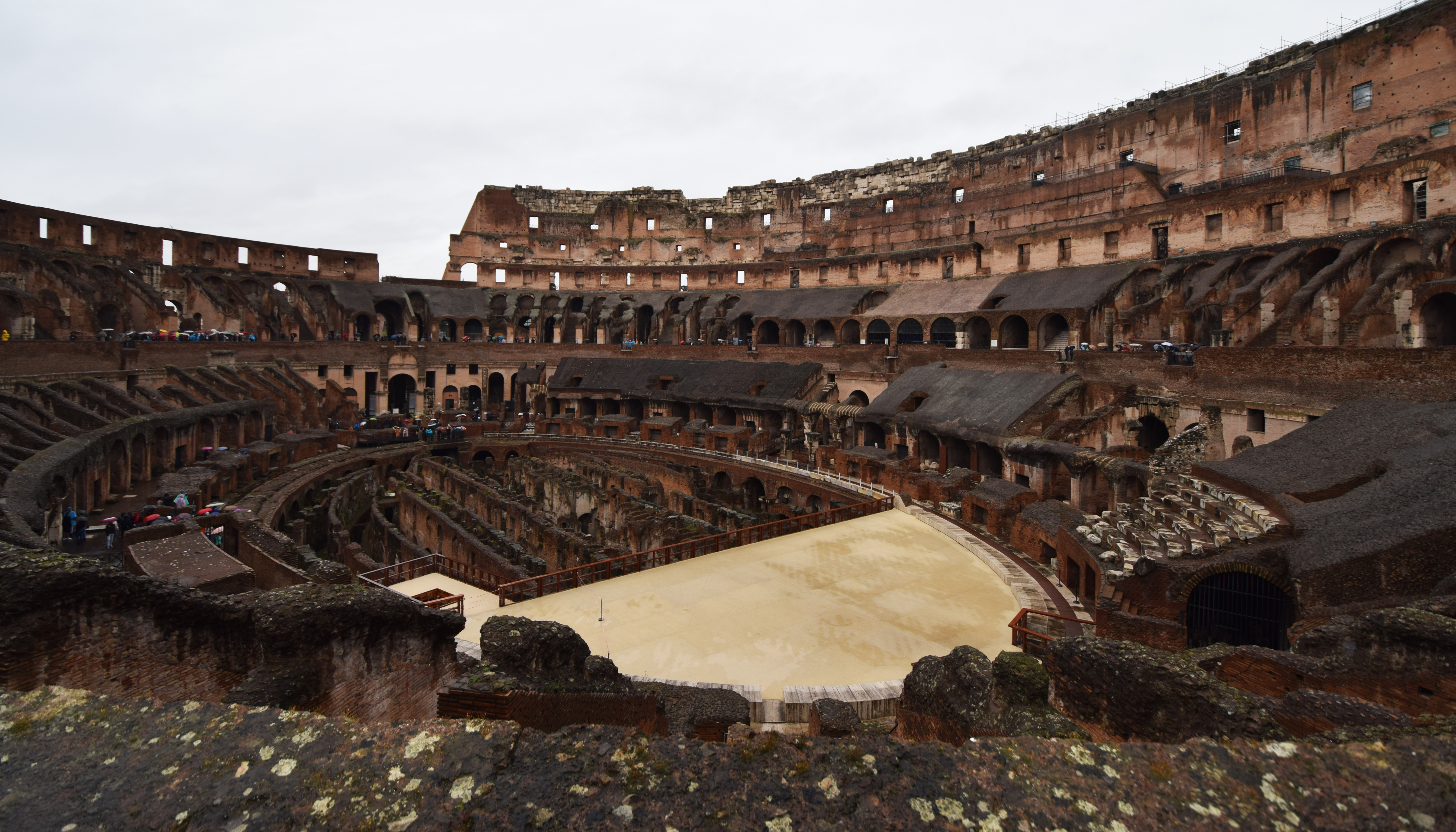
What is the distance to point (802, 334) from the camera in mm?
42875

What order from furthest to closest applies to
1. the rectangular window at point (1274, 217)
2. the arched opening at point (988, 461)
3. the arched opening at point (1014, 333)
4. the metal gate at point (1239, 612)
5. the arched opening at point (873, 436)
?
the arched opening at point (1014, 333), the arched opening at point (873, 436), the rectangular window at point (1274, 217), the arched opening at point (988, 461), the metal gate at point (1239, 612)

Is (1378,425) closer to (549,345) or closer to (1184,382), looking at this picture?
(1184,382)

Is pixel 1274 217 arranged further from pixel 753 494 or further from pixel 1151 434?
pixel 753 494

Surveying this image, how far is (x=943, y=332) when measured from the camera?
121ft

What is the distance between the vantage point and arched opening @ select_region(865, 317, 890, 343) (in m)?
39.5

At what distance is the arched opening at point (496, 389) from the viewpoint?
44594 millimetres


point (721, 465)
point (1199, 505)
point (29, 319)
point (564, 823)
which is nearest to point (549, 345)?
point (721, 465)

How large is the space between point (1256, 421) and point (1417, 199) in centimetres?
1128

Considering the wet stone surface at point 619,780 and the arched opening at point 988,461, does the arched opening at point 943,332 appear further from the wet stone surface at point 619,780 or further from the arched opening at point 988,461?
the wet stone surface at point 619,780

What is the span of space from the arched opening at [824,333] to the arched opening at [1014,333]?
10.2 meters

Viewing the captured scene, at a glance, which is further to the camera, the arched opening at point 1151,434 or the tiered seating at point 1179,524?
the arched opening at point 1151,434

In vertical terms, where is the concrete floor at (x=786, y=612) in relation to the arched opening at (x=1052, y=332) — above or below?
below

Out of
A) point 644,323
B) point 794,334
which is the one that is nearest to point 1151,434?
point 794,334

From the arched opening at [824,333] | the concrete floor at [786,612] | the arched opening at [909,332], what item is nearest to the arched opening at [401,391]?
the arched opening at [824,333]
